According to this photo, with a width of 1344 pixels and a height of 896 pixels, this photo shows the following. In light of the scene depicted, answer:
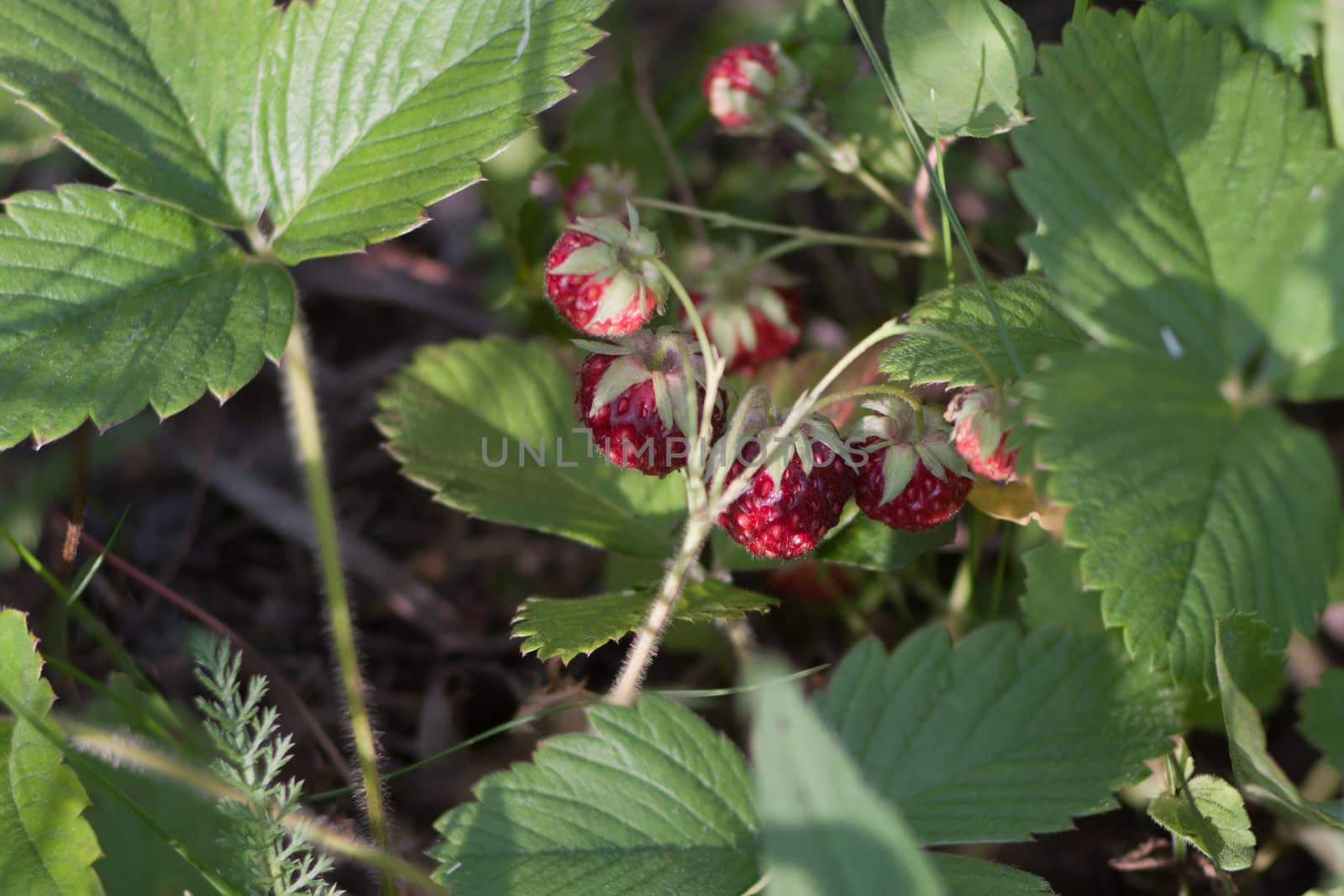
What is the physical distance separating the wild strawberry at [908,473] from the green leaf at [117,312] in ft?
2.90

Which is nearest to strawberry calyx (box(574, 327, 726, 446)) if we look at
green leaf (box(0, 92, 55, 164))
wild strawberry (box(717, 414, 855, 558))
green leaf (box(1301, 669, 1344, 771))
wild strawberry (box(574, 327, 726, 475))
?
wild strawberry (box(574, 327, 726, 475))

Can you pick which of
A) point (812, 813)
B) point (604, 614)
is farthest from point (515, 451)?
point (812, 813)

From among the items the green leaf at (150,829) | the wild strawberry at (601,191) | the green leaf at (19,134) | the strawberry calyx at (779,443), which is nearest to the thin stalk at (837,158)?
the wild strawberry at (601,191)

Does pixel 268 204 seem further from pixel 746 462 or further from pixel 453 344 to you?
pixel 746 462

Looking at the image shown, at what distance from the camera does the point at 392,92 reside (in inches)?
72.8

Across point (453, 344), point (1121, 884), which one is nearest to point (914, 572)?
point (1121, 884)

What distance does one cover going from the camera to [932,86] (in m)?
1.70

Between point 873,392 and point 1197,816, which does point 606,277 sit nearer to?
point 873,392

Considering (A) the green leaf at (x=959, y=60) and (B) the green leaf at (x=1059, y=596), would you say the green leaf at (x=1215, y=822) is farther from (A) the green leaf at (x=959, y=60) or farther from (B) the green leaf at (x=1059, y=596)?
(A) the green leaf at (x=959, y=60)

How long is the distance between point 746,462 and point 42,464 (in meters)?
1.59

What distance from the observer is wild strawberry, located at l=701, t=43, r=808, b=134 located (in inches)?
83.8

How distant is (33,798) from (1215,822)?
1.55 metres

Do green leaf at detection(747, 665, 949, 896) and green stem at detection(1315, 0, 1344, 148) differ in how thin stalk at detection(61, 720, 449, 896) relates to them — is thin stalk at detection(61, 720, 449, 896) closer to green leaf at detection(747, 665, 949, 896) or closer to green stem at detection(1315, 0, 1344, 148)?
green leaf at detection(747, 665, 949, 896)

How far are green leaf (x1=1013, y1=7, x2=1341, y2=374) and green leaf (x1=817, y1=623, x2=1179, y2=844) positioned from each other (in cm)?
Answer: 47
